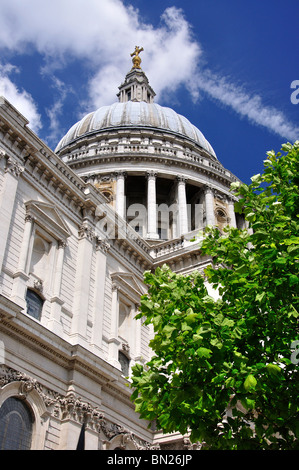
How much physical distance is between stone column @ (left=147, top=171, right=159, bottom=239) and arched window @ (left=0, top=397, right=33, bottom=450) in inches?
989

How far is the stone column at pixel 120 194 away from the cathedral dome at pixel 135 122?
8.50 m

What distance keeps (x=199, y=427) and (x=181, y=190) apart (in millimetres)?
35611

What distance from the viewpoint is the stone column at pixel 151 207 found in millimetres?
41250

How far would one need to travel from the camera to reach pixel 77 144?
52.6m

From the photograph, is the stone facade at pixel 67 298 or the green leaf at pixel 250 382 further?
the stone facade at pixel 67 298

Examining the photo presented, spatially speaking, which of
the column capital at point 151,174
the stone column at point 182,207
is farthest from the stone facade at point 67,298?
the column capital at point 151,174

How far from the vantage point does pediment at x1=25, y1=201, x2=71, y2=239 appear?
19797 mm

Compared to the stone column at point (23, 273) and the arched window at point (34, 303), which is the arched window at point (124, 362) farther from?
the stone column at point (23, 273)

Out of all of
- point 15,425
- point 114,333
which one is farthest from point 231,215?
point 15,425

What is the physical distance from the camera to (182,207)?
4378 cm

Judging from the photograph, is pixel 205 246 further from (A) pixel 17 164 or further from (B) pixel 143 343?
(B) pixel 143 343

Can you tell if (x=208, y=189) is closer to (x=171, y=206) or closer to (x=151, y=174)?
(x=171, y=206)

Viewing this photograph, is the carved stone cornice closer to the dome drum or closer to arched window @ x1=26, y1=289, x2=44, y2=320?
arched window @ x1=26, y1=289, x2=44, y2=320
